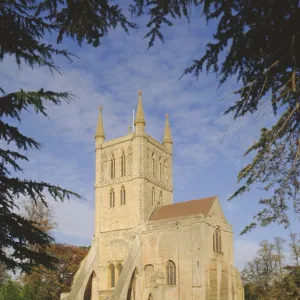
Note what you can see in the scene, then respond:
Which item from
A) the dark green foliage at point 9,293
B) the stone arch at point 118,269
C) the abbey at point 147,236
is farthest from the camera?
the stone arch at point 118,269

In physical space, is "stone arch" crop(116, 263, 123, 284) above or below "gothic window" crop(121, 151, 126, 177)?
below

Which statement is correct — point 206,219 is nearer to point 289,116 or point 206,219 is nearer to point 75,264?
point 75,264

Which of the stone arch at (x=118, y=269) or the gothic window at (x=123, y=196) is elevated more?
the gothic window at (x=123, y=196)

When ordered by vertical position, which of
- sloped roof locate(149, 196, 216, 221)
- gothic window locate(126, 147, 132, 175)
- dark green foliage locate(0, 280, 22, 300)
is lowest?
dark green foliage locate(0, 280, 22, 300)

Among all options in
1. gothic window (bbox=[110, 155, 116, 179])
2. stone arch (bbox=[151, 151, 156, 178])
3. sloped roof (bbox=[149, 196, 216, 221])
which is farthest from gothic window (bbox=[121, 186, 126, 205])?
stone arch (bbox=[151, 151, 156, 178])

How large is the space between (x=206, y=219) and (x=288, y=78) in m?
30.6

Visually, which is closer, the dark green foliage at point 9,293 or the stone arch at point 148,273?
the dark green foliage at point 9,293

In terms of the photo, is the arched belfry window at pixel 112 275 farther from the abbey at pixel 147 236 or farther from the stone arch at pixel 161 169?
the stone arch at pixel 161 169

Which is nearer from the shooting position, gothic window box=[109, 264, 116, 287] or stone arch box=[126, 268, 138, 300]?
stone arch box=[126, 268, 138, 300]

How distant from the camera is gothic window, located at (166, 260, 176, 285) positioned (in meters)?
35.8

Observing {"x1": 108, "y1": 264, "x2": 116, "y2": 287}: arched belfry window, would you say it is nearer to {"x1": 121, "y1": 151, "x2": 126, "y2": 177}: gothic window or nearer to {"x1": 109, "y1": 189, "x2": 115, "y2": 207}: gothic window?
{"x1": 109, "y1": 189, "x2": 115, "y2": 207}: gothic window

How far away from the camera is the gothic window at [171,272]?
35812 millimetres

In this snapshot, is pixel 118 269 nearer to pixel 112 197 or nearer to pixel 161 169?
pixel 112 197

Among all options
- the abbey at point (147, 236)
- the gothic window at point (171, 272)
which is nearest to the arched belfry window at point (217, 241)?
the abbey at point (147, 236)
